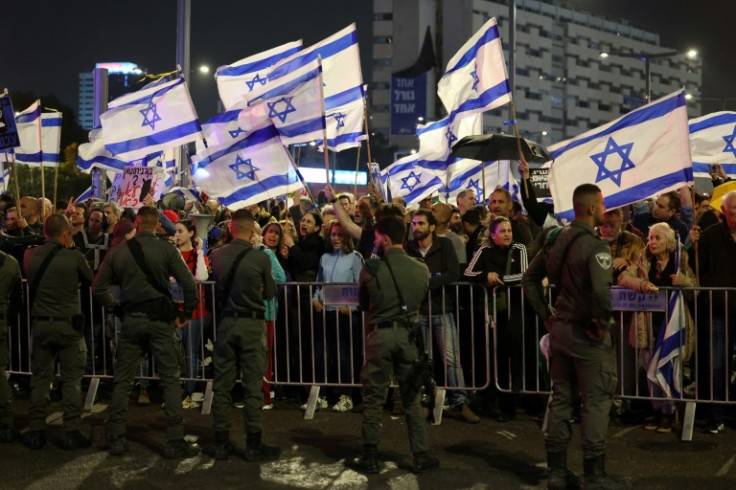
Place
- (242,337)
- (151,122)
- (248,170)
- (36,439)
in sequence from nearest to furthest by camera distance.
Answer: (242,337) < (36,439) < (248,170) < (151,122)

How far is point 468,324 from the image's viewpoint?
1007 centimetres

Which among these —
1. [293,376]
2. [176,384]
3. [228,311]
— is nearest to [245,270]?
[228,311]

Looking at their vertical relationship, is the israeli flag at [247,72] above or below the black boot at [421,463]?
above

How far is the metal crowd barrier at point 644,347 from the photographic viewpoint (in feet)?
29.3

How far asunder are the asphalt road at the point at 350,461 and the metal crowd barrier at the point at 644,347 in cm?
39

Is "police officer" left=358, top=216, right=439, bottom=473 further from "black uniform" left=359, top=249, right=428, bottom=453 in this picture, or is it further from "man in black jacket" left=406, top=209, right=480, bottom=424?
"man in black jacket" left=406, top=209, right=480, bottom=424

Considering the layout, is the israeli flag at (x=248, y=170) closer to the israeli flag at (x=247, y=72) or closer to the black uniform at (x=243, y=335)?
the israeli flag at (x=247, y=72)

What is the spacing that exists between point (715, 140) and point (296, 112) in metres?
5.75

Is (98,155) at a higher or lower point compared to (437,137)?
lower

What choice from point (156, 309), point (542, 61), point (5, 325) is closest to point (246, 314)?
point (156, 309)

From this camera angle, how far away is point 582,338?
699 cm

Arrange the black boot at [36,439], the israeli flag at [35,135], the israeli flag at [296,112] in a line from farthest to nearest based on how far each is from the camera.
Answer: the israeli flag at [35,135] < the israeli flag at [296,112] < the black boot at [36,439]

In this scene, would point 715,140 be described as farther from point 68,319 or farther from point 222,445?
point 68,319

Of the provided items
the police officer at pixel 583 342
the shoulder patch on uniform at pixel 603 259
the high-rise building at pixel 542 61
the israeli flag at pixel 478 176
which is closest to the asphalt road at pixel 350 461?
the police officer at pixel 583 342
